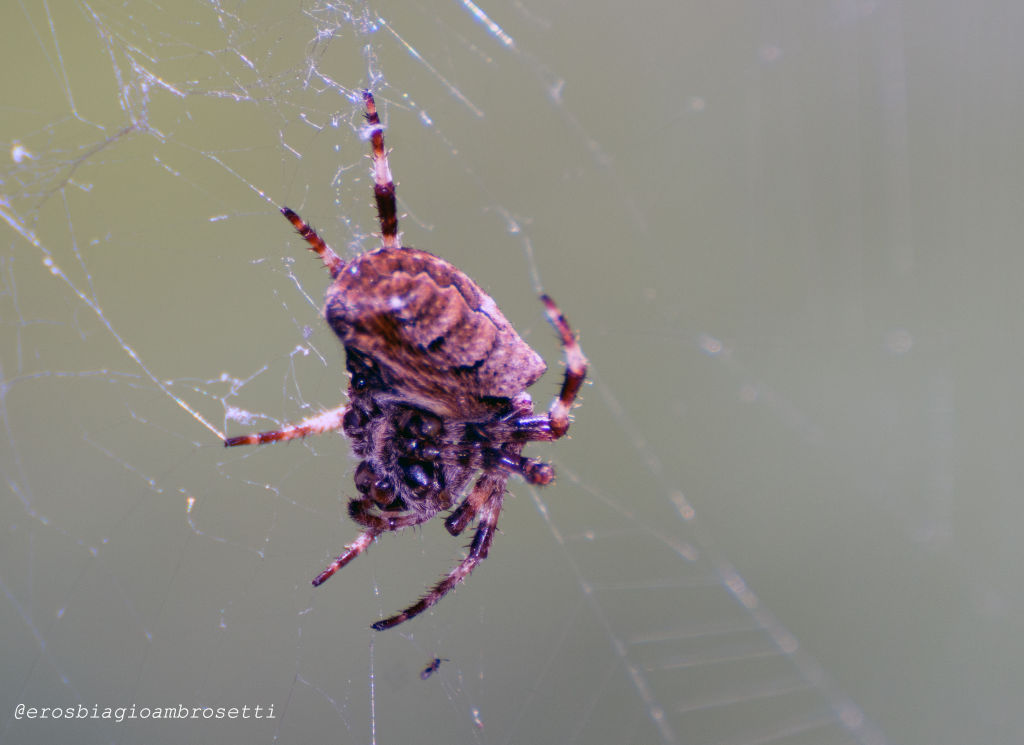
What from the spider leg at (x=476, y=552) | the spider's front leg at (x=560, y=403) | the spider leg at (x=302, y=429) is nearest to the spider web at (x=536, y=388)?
the spider's front leg at (x=560, y=403)

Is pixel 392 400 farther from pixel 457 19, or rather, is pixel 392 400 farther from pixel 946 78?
pixel 946 78

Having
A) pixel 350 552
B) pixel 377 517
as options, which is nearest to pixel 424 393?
pixel 377 517

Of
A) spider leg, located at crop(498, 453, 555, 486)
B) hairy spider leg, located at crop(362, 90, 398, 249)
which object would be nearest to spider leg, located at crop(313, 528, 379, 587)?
spider leg, located at crop(498, 453, 555, 486)

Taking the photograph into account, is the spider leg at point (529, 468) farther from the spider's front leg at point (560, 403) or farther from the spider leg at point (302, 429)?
the spider leg at point (302, 429)

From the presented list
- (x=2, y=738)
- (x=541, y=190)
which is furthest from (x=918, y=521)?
(x=2, y=738)

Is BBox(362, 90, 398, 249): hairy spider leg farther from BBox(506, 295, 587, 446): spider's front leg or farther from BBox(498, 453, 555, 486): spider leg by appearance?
BBox(498, 453, 555, 486): spider leg
